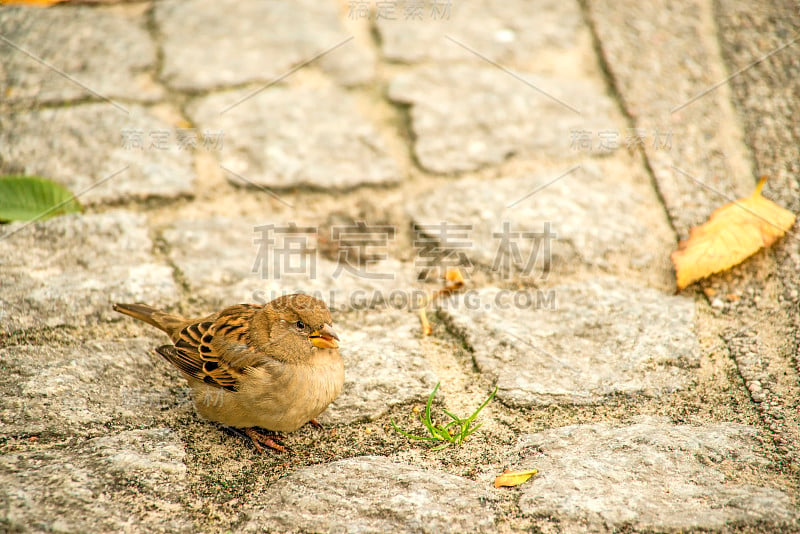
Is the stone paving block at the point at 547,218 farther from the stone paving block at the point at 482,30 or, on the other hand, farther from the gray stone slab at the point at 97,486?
the gray stone slab at the point at 97,486

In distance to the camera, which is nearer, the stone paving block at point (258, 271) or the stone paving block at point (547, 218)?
the stone paving block at point (258, 271)

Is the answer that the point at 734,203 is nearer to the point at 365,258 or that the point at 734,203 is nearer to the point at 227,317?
the point at 365,258

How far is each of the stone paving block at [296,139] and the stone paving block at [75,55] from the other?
502mm

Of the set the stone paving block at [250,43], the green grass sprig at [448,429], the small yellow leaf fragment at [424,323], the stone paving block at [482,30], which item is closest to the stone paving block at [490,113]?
the stone paving block at [482,30]

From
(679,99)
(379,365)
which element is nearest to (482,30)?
(679,99)

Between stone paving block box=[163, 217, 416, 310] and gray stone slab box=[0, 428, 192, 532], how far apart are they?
3.22 ft

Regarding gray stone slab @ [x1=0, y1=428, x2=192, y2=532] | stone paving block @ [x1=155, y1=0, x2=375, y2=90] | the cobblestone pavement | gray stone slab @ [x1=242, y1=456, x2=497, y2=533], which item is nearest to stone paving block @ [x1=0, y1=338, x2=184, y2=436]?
the cobblestone pavement

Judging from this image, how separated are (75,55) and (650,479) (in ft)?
14.1

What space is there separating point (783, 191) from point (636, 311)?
1.18 metres

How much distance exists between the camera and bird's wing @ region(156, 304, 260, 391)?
3084 mm

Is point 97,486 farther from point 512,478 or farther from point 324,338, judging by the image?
point 512,478

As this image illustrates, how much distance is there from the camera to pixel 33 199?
3.92m

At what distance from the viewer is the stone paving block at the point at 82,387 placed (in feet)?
9.36

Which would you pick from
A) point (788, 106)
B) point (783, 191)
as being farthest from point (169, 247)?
point (788, 106)
